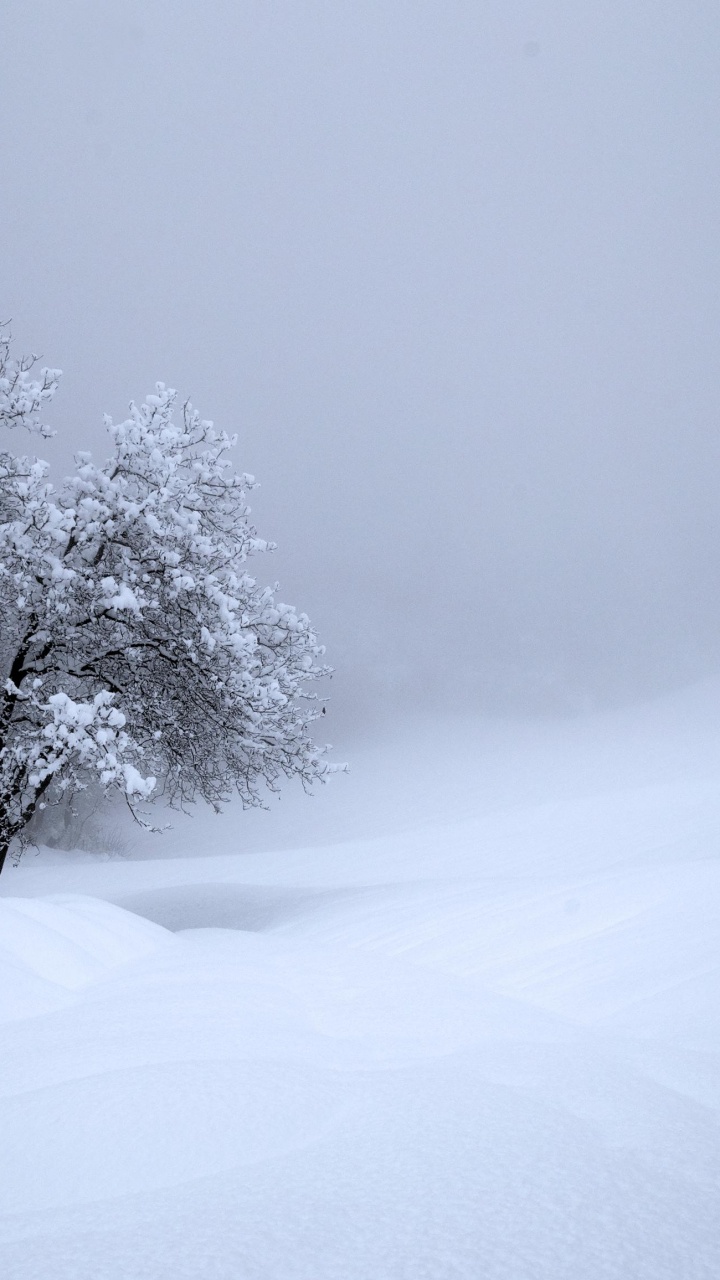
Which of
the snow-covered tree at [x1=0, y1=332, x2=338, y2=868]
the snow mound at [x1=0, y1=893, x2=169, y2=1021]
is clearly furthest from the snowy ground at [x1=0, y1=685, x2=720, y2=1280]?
the snow-covered tree at [x1=0, y1=332, x2=338, y2=868]

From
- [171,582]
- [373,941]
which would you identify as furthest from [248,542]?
[373,941]

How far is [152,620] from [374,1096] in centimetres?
750

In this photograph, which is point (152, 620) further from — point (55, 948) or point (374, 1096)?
point (374, 1096)

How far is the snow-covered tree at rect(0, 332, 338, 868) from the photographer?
8.21 metres

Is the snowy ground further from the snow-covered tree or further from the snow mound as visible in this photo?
the snow-covered tree

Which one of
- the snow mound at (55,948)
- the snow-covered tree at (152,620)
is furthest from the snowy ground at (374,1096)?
the snow-covered tree at (152,620)

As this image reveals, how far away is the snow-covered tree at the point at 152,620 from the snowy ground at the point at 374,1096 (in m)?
3.45

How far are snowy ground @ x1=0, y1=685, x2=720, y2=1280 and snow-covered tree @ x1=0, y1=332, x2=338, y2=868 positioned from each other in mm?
3450

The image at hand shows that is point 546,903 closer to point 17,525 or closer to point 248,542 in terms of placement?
point 248,542

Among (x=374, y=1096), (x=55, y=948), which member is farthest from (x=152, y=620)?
(x=374, y=1096)

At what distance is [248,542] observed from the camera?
929cm

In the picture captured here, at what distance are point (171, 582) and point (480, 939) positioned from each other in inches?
199

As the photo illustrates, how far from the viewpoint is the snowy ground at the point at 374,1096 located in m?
1.04

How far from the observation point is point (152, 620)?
886 centimetres
